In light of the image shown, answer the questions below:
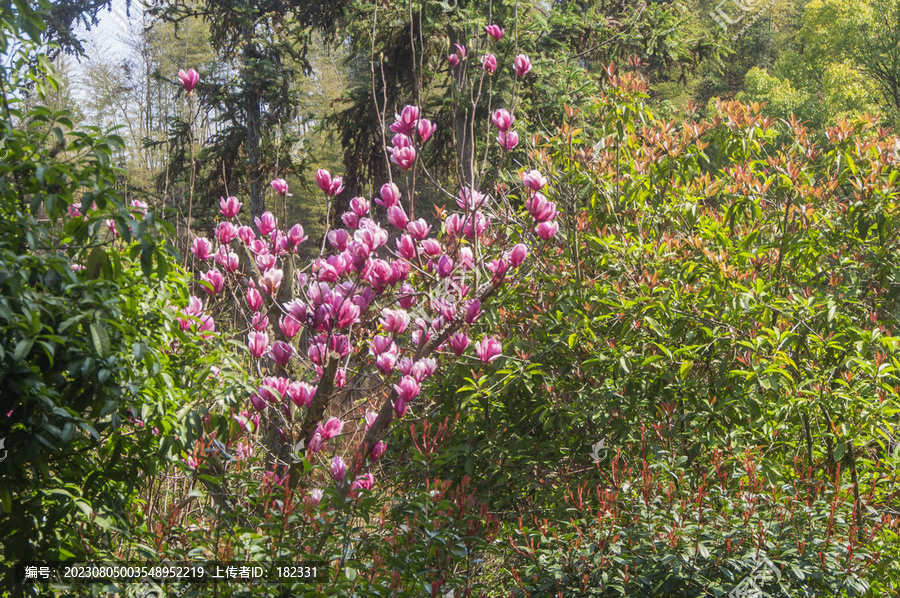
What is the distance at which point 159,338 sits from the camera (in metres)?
1.67

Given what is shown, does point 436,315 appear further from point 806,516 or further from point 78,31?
point 78,31

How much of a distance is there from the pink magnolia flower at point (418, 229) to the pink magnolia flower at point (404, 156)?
23cm

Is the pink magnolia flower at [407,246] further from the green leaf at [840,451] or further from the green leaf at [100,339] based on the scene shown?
the green leaf at [840,451]

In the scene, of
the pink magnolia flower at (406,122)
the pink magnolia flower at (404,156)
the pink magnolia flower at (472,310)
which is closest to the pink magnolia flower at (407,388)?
the pink magnolia flower at (472,310)

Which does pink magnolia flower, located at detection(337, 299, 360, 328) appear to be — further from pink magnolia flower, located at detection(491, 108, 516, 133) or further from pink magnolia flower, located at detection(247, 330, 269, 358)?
pink magnolia flower, located at detection(491, 108, 516, 133)

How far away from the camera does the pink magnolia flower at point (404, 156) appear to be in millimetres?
2189

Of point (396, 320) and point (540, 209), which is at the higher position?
point (540, 209)

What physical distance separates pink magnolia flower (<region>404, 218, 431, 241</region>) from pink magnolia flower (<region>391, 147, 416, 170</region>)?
23 cm

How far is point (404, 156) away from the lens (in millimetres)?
2195

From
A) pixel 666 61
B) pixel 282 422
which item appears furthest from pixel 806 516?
pixel 666 61

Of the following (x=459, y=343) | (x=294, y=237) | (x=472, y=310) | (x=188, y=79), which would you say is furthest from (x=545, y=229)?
(x=188, y=79)

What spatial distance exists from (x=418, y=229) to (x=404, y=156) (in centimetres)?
27

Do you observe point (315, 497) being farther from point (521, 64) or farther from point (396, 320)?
point (521, 64)

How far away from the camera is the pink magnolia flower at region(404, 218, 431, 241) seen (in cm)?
209
